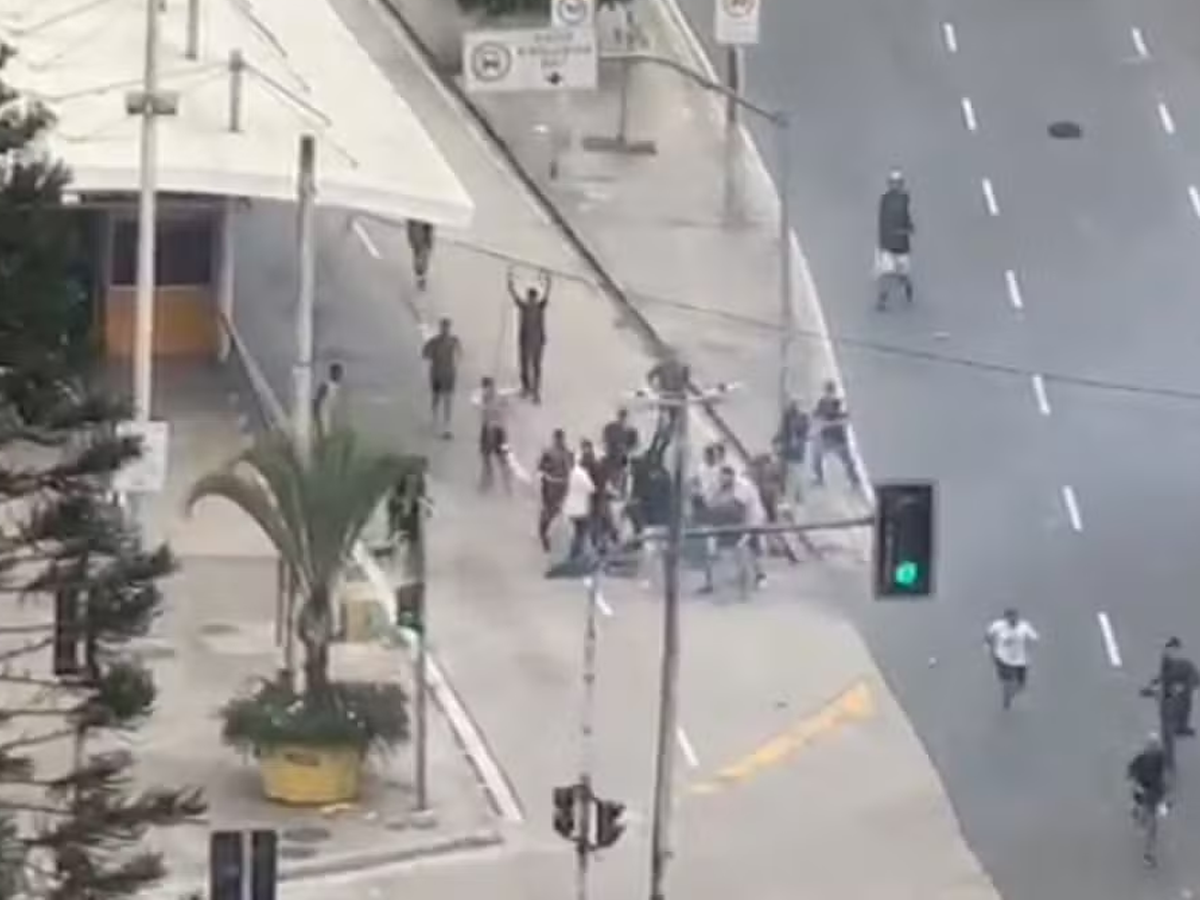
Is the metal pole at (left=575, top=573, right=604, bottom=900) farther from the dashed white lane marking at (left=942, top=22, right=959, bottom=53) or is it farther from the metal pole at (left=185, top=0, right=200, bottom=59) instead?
the dashed white lane marking at (left=942, top=22, right=959, bottom=53)

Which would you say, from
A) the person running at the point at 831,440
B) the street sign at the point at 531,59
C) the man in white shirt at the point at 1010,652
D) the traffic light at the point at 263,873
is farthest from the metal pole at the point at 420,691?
the traffic light at the point at 263,873

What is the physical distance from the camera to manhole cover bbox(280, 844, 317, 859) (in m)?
41.6

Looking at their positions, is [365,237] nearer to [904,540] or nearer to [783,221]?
[783,221]

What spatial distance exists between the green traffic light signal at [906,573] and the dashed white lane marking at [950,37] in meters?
28.1

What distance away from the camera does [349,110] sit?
54.9 meters

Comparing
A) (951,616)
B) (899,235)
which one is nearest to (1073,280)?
(899,235)

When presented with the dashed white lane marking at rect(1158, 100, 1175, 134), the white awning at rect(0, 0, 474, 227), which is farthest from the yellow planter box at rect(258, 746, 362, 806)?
the dashed white lane marking at rect(1158, 100, 1175, 134)

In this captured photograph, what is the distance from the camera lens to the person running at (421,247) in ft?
185

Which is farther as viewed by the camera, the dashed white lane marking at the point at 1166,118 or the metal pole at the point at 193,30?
the dashed white lane marking at the point at 1166,118

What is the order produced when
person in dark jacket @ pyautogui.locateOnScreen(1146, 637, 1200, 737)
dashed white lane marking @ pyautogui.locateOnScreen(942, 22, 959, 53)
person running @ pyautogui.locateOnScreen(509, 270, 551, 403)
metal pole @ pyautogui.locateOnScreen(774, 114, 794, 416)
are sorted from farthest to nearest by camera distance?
dashed white lane marking @ pyautogui.locateOnScreen(942, 22, 959, 53) → person running @ pyautogui.locateOnScreen(509, 270, 551, 403) → metal pole @ pyautogui.locateOnScreen(774, 114, 794, 416) → person in dark jacket @ pyautogui.locateOnScreen(1146, 637, 1200, 737)

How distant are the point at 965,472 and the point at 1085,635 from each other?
15.5 feet

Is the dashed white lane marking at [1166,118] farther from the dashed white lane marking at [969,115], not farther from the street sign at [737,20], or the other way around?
the street sign at [737,20]

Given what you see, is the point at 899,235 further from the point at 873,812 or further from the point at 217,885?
the point at 217,885

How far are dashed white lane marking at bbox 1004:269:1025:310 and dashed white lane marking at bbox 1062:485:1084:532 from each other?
6.09 meters
